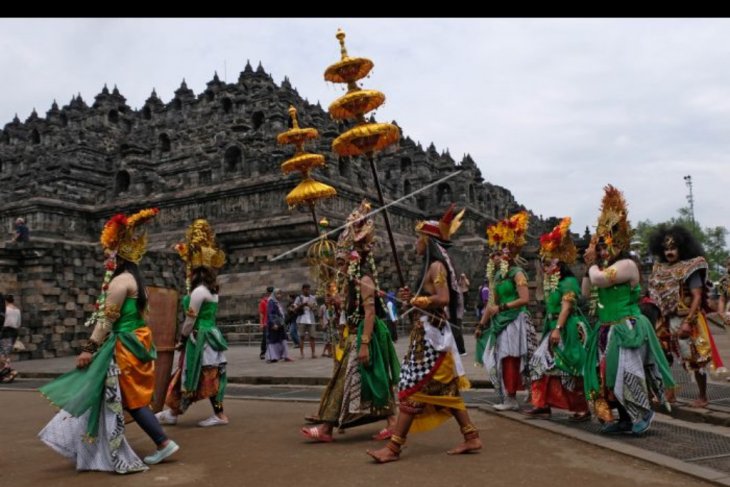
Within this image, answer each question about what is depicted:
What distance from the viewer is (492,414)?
7332mm

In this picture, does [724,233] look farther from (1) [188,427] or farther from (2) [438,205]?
(1) [188,427]

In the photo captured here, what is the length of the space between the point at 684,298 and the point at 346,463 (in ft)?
14.5

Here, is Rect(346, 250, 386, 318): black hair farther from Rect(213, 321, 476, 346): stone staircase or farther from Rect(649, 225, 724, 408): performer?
Rect(213, 321, 476, 346): stone staircase

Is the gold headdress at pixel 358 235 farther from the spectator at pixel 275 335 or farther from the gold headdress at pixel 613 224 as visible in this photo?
the spectator at pixel 275 335

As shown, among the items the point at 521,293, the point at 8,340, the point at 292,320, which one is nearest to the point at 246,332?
the point at 292,320

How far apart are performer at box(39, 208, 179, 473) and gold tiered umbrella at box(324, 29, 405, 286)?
242 centimetres

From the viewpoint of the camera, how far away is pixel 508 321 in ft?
24.7

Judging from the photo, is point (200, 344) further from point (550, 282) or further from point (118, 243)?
point (550, 282)

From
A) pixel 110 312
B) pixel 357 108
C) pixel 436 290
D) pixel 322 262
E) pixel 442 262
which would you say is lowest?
pixel 110 312

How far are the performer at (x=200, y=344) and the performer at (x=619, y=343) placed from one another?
3976mm

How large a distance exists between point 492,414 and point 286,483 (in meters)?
3.36

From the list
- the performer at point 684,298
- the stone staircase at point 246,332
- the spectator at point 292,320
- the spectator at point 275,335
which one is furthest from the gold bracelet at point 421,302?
the stone staircase at point 246,332

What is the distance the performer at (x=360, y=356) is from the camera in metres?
6.14

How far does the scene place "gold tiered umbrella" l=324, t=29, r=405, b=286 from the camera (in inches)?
247
